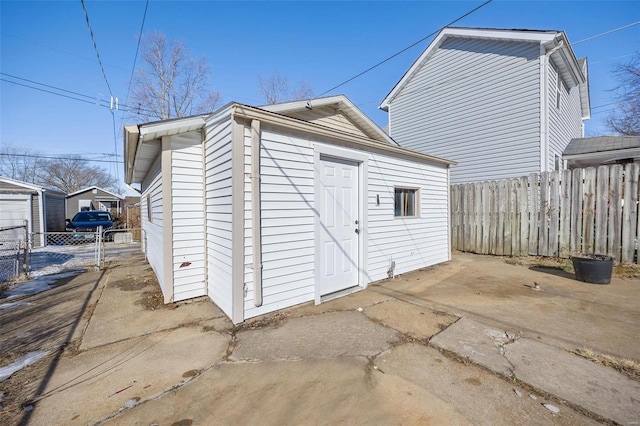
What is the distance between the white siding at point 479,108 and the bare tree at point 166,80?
13565 millimetres

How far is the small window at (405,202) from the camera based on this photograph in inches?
241

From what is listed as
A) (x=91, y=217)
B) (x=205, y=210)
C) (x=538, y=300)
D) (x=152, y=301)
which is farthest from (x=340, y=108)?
(x=91, y=217)

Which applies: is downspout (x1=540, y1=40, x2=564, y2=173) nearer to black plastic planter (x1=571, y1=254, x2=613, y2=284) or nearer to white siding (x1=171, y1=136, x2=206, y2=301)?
black plastic planter (x1=571, y1=254, x2=613, y2=284)

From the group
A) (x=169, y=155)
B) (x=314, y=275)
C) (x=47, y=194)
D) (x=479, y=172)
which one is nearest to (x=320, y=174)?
(x=314, y=275)

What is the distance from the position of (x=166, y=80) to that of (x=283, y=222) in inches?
711

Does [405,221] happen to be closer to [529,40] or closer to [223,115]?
[223,115]

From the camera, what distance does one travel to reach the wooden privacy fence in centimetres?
604

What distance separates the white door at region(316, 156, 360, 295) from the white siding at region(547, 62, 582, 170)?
792cm

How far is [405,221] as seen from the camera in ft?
20.4

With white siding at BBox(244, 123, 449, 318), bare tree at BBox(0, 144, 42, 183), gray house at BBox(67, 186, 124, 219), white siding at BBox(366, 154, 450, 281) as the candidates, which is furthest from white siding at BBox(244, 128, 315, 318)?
bare tree at BBox(0, 144, 42, 183)

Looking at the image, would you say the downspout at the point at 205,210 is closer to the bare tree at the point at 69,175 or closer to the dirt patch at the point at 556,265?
the dirt patch at the point at 556,265

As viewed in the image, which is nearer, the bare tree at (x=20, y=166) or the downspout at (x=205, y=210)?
the downspout at (x=205, y=210)

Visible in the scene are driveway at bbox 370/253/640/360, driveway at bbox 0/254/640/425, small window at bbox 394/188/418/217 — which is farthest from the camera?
small window at bbox 394/188/418/217

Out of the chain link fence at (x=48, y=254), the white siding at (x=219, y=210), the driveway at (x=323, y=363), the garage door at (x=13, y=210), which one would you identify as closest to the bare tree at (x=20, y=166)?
the garage door at (x=13, y=210)
